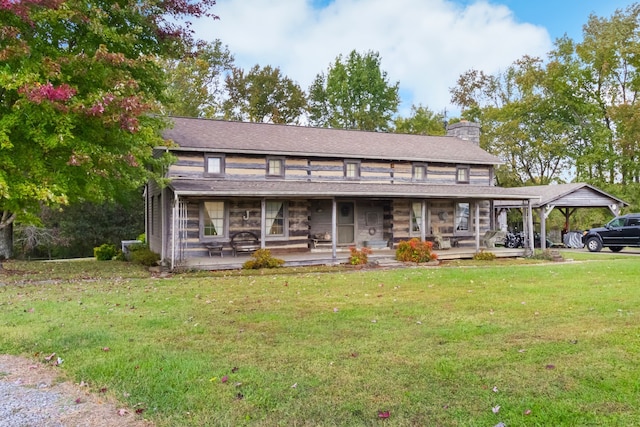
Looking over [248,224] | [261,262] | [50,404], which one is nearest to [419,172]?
[248,224]

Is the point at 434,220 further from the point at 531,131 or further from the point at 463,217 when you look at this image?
the point at 531,131

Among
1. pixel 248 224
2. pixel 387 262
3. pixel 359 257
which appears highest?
pixel 248 224

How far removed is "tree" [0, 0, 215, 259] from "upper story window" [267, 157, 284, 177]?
5340mm

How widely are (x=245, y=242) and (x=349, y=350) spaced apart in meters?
12.3

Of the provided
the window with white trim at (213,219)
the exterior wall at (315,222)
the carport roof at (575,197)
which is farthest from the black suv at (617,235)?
the window with white trim at (213,219)

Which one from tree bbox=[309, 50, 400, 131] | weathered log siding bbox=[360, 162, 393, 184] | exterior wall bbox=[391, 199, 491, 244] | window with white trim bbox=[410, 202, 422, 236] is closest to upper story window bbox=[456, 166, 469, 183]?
exterior wall bbox=[391, 199, 491, 244]

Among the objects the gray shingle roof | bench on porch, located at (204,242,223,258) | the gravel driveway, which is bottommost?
the gravel driveway

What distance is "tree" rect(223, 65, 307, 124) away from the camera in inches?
1491

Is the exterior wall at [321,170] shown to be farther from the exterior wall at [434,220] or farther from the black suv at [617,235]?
the black suv at [617,235]

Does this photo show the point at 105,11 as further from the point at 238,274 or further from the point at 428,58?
the point at 428,58

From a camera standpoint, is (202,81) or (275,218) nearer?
(275,218)

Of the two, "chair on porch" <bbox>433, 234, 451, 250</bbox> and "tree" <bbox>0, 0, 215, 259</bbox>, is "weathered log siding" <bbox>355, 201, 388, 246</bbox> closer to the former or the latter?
"chair on porch" <bbox>433, 234, 451, 250</bbox>

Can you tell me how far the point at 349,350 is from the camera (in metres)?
5.37

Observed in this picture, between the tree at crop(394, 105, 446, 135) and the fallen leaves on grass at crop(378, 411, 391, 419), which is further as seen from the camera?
the tree at crop(394, 105, 446, 135)
